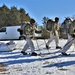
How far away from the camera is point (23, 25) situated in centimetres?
1802

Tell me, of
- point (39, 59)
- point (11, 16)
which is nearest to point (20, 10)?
point (11, 16)

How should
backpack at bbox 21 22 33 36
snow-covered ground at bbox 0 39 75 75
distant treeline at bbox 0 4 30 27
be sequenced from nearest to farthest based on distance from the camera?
snow-covered ground at bbox 0 39 75 75 < backpack at bbox 21 22 33 36 < distant treeline at bbox 0 4 30 27

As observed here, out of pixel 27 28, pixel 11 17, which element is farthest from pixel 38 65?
pixel 11 17

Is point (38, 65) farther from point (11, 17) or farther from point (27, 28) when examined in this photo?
point (11, 17)

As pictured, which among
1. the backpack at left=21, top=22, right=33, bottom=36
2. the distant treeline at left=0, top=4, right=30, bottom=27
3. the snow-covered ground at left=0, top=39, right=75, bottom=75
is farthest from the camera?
the distant treeline at left=0, top=4, right=30, bottom=27

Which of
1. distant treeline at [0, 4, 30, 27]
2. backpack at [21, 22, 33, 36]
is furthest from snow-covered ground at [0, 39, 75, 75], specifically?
distant treeline at [0, 4, 30, 27]

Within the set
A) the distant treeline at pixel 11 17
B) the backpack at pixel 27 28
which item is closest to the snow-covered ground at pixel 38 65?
the backpack at pixel 27 28

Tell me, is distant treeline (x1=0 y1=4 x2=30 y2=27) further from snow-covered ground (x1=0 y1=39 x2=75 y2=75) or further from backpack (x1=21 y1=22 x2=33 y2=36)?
snow-covered ground (x1=0 y1=39 x2=75 y2=75)

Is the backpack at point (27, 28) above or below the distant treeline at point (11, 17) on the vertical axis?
below

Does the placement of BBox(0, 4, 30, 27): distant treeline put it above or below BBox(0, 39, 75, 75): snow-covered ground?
above

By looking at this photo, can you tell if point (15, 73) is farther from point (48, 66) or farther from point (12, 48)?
point (12, 48)

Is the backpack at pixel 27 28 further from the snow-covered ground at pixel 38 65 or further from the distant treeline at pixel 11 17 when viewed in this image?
the distant treeline at pixel 11 17

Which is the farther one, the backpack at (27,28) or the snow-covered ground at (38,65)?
the backpack at (27,28)

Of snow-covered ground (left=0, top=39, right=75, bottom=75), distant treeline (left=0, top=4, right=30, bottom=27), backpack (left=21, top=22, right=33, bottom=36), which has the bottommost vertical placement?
snow-covered ground (left=0, top=39, right=75, bottom=75)
